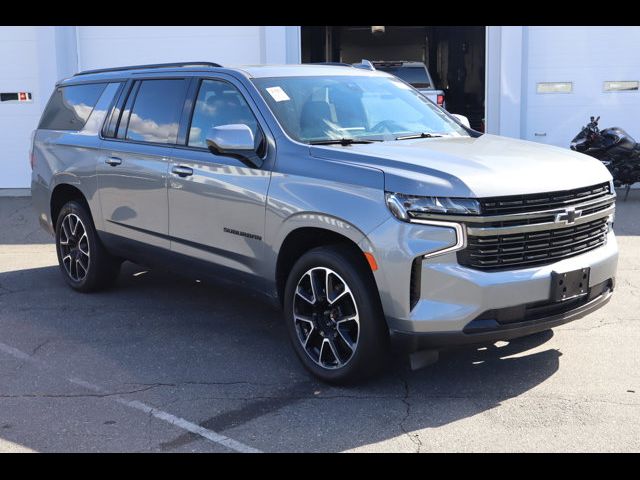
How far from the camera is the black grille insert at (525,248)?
4172 millimetres

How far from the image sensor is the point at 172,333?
19.4 feet

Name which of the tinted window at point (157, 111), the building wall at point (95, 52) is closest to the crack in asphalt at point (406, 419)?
the tinted window at point (157, 111)

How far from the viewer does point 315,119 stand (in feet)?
17.2

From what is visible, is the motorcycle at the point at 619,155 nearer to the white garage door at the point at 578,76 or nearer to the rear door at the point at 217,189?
the white garage door at the point at 578,76

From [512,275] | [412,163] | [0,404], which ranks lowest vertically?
[0,404]

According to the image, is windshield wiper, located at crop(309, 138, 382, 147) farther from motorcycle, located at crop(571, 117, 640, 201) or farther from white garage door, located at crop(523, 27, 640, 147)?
white garage door, located at crop(523, 27, 640, 147)

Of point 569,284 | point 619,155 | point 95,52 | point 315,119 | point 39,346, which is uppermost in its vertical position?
point 95,52

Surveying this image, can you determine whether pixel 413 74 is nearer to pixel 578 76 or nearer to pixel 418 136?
pixel 578 76

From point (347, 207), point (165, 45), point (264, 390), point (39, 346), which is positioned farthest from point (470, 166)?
point (165, 45)

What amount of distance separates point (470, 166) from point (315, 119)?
1245 millimetres

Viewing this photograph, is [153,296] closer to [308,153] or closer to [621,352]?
[308,153]

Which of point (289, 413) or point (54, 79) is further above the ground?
point (54, 79)
